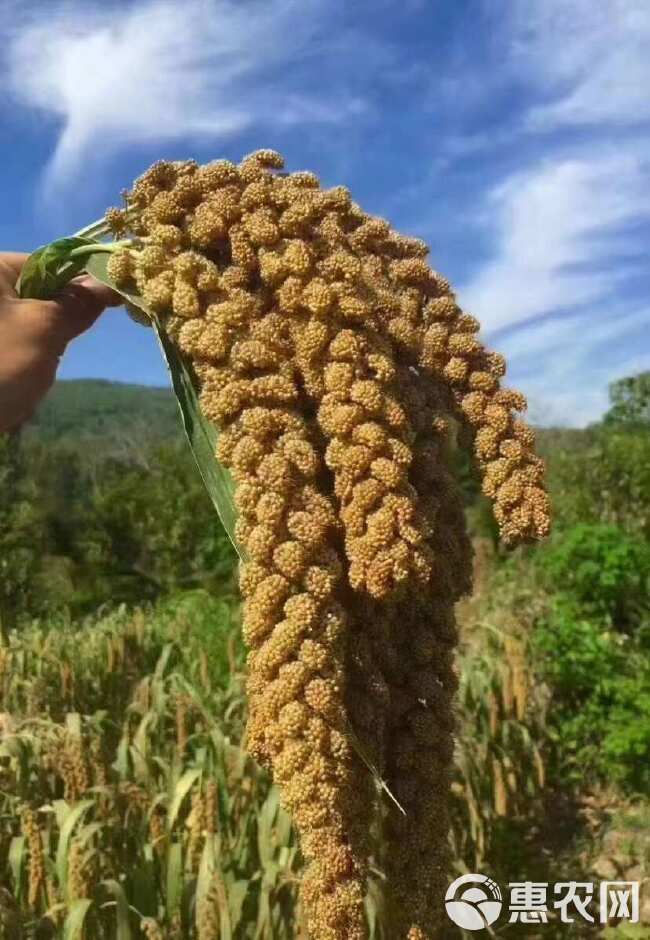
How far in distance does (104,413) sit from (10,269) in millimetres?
32194

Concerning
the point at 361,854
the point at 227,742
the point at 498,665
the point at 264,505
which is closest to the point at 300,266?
the point at 264,505

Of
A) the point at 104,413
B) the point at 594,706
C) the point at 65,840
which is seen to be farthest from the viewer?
the point at 104,413

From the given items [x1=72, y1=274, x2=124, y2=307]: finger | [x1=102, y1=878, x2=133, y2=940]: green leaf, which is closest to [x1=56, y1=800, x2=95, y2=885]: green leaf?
[x1=102, y1=878, x2=133, y2=940]: green leaf

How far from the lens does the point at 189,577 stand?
10.6 metres

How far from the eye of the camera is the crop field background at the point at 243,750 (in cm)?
231

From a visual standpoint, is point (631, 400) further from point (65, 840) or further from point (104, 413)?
point (104, 413)

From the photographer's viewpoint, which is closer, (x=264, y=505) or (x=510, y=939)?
(x=264, y=505)

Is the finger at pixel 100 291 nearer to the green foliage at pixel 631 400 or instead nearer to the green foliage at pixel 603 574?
the green foliage at pixel 603 574

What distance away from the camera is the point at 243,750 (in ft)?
9.61

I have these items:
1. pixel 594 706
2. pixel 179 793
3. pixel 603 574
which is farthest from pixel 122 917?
pixel 603 574

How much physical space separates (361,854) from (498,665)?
3.75 m

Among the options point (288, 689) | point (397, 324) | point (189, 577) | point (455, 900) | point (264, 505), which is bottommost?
point (455, 900)

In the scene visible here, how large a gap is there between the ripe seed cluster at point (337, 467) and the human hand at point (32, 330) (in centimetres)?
19

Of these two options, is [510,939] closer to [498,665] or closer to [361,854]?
[498,665]
